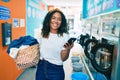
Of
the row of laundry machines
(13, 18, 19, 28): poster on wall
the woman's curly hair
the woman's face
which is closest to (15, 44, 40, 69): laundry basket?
the woman's curly hair

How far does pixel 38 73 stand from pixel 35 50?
1.01 ft

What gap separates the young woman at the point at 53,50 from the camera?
2061 millimetres

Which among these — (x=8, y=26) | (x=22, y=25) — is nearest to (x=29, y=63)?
(x=8, y=26)

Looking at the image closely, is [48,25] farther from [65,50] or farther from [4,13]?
[4,13]

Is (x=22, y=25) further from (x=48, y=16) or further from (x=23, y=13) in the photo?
(x=48, y=16)

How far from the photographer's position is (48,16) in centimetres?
222

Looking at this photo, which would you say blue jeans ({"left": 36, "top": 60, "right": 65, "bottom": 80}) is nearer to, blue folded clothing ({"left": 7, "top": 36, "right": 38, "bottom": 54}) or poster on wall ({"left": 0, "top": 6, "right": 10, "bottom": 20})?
blue folded clothing ({"left": 7, "top": 36, "right": 38, "bottom": 54})

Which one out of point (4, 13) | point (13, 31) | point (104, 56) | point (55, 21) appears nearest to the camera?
point (104, 56)

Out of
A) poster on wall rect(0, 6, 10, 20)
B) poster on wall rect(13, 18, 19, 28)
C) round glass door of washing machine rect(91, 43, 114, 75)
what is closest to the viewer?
round glass door of washing machine rect(91, 43, 114, 75)

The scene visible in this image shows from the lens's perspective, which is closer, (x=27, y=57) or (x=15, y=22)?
(x=27, y=57)

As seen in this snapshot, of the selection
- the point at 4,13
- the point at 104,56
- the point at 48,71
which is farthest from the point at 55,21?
the point at 4,13

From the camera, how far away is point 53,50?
206 cm

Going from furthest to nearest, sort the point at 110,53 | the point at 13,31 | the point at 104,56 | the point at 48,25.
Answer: the point at 13,31, the point at 48,25, the point at 104,56, the point at 110,53

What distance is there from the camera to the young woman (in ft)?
6.76
